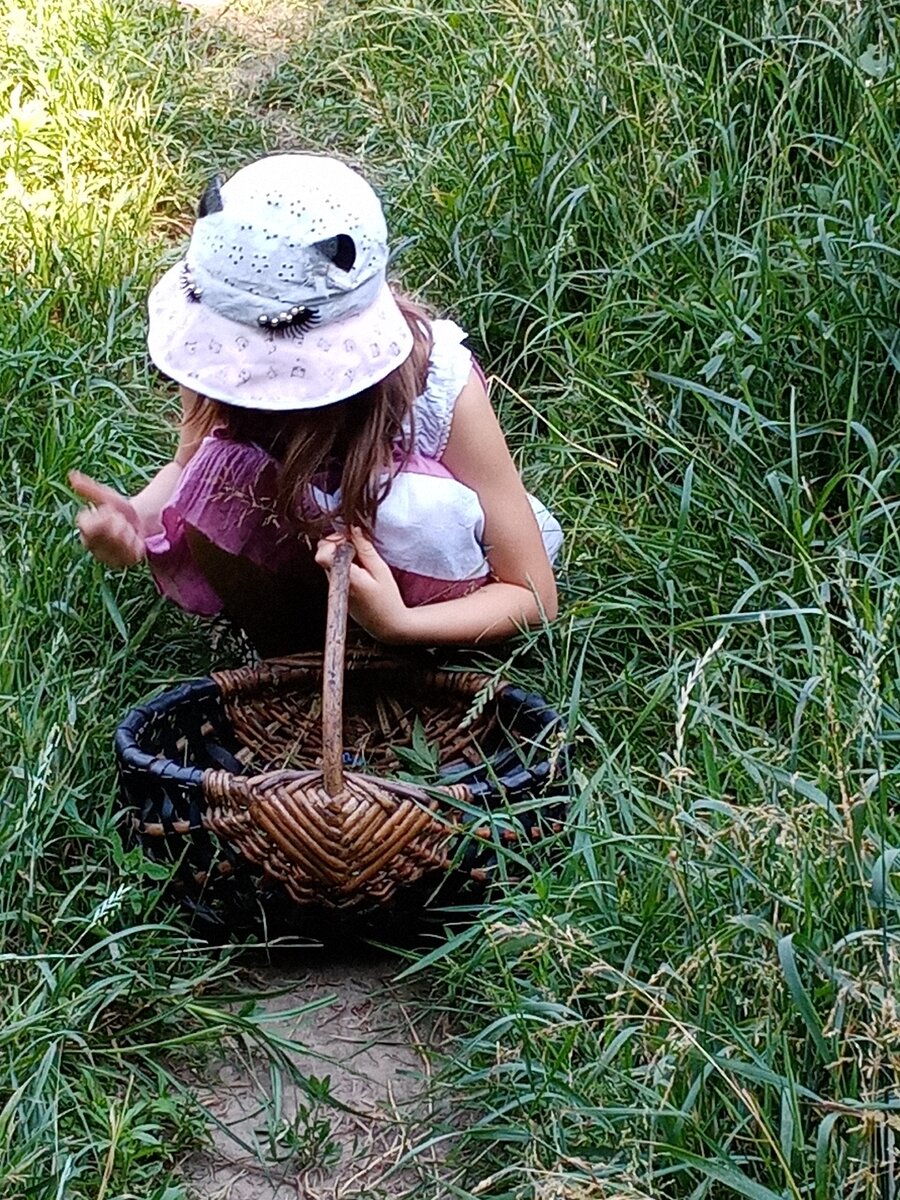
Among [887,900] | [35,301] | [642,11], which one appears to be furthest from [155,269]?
[887,900]

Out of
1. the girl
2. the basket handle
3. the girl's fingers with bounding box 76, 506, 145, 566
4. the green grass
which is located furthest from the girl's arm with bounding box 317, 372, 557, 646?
the girl's fingers with bounding box 76, 506, 145, 566

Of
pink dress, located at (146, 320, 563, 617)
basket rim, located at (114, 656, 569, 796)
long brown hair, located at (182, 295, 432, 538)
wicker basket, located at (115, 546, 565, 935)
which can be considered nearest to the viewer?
wicker basket, located at (115, 546, 565, 935)

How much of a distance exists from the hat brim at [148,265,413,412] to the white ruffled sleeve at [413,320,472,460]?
0.21 meters

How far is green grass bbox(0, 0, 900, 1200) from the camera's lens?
5.24 ft

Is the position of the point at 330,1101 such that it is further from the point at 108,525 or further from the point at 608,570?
the point at 608,570

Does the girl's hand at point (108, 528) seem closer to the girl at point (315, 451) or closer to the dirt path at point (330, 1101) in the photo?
the girl at point (315, 451)

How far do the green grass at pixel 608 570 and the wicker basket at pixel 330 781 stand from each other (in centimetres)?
8

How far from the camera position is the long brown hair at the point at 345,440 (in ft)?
7.14

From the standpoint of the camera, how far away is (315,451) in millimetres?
2180

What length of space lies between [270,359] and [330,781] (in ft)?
1.64

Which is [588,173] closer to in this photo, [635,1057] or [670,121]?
[670,121]

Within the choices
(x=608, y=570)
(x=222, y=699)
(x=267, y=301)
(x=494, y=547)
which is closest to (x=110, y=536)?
(x=222, y=699)

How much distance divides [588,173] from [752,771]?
55.9 inches

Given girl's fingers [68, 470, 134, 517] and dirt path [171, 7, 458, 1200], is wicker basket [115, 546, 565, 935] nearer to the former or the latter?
dirt path [171, 7, 458, 1200]
